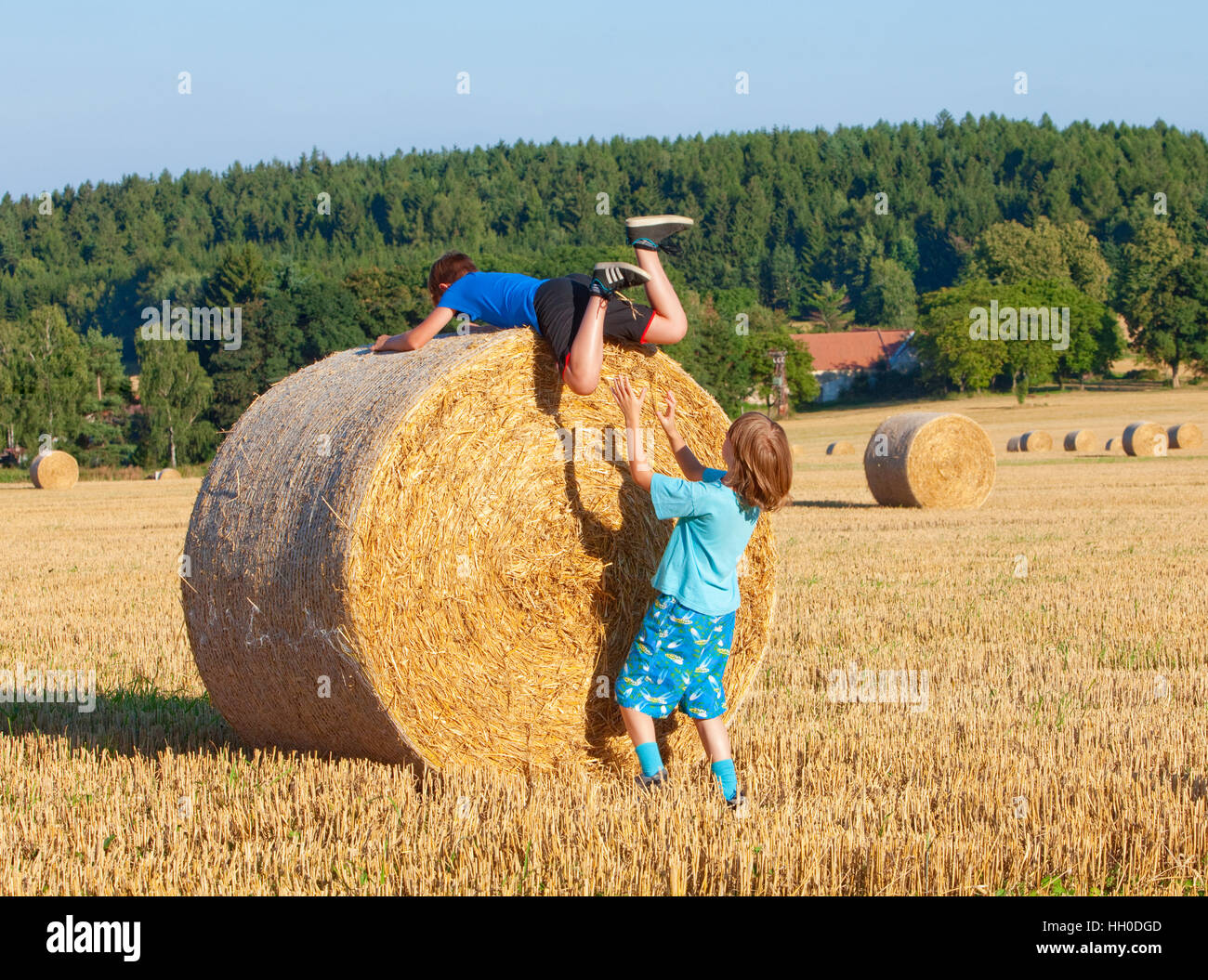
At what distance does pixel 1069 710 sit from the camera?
7047 mm

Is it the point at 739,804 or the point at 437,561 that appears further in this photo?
the point at 437,561

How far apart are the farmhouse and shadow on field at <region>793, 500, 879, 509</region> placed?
7342 cm

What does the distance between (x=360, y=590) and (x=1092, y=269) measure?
128571 millimetres

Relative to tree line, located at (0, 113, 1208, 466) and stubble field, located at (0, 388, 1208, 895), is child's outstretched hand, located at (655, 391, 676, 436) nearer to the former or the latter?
stubble field, located at (0, 388, 1208, 895)

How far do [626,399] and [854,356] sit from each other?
343ft

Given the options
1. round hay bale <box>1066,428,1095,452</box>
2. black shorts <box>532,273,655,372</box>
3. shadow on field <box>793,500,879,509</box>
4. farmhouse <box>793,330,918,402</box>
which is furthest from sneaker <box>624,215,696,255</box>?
farmhouse <box>793,330,918,402</box>

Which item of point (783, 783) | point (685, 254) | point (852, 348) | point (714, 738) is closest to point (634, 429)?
point (714, 738)

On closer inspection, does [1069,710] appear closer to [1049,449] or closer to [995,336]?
[1049,449]

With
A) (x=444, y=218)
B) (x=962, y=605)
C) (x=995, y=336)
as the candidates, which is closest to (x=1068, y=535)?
(x=962, y=605)

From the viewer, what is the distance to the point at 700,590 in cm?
579

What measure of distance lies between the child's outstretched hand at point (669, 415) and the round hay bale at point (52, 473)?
35331 mm

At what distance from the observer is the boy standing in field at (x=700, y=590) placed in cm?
566

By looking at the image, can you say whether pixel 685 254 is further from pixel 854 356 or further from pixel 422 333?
pixel 422 333

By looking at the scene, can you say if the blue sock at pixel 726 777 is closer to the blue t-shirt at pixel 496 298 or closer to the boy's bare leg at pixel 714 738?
the boy's bare leg at pixel 714 738
